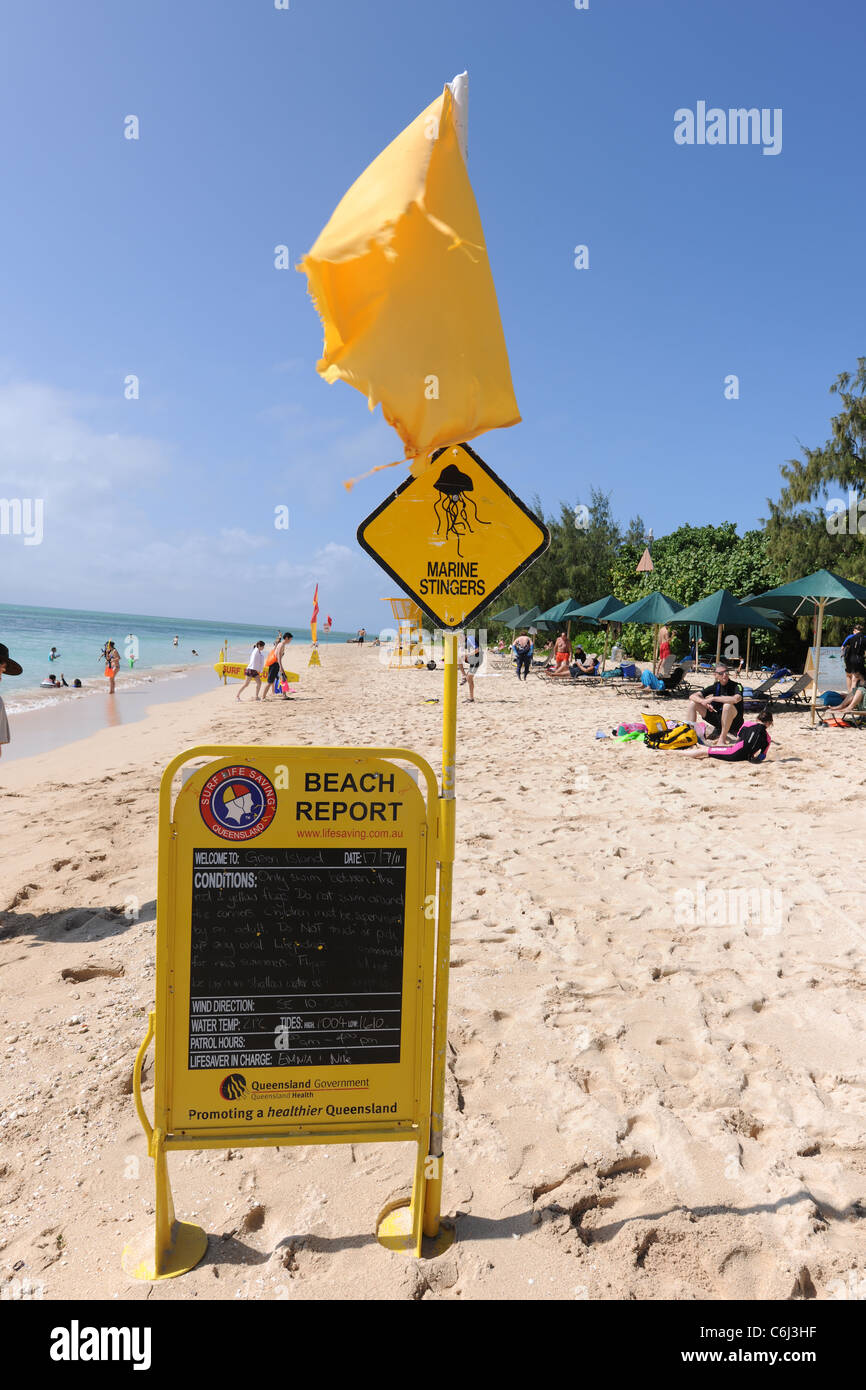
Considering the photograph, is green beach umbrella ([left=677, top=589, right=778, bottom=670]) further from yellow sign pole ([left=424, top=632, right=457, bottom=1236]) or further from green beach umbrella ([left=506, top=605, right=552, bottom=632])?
green beach umbrella ([left=506, top=605, right=552, bottom=632])

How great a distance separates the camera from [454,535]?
217 cm

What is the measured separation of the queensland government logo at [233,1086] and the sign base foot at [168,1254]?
1.40 feet

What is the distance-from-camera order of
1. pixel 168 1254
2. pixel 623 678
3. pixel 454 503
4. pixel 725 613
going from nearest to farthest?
1. pixel 168 1254
2. pixel 454 503
3. pixel 725 613
4. pixel 623 678

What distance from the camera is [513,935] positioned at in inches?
159

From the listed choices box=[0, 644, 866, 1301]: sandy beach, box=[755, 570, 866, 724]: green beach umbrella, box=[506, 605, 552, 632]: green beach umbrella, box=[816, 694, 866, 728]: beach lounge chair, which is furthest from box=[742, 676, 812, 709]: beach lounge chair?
box=[506, 605, 552, 632]: green beach umbrella

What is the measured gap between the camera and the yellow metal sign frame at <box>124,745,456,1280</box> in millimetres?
1995

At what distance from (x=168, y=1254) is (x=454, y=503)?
7.58ft

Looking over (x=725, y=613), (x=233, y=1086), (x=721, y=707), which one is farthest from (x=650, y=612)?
(x=233, y=1086)

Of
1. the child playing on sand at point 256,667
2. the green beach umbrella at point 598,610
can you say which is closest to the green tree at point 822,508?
the green beach umbrella at point 598,610

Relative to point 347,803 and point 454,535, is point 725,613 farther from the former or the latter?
point 347,803

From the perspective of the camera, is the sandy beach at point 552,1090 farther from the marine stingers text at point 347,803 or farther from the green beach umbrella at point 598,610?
the green beach umbrella at point 598,610

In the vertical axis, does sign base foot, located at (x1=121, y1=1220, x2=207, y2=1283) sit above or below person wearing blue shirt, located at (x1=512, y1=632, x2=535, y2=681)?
below

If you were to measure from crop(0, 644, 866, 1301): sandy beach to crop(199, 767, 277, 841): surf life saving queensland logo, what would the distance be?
1.20 meters
